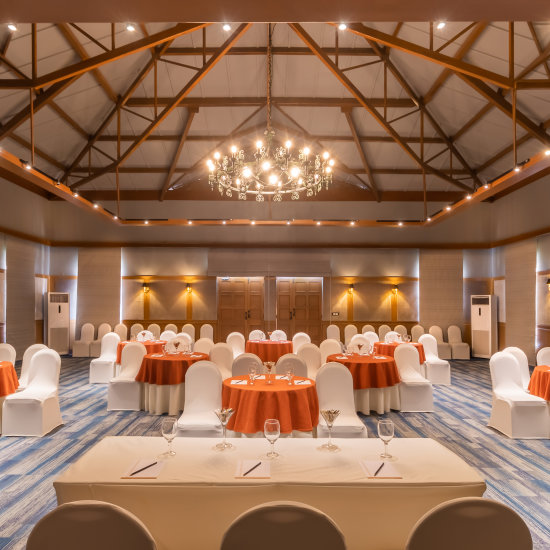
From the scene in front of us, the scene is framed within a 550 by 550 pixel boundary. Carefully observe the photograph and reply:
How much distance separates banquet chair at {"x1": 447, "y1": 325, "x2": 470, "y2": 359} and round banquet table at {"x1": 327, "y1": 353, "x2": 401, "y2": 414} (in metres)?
7.59

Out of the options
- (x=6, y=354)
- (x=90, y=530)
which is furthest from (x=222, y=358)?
(x=90, y=530)

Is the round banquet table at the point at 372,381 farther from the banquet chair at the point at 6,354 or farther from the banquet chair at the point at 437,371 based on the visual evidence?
the banquet chair at the point at 6,354

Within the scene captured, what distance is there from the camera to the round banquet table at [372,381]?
7.10 m

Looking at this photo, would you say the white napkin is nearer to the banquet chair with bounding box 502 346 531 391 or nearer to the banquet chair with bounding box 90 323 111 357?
the banquet chair with bounding box 502 346 531 391

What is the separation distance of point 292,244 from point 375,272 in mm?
2807

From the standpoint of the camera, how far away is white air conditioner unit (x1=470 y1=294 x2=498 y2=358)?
1378 cm

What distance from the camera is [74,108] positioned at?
431 inches

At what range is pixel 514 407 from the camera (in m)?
5.93

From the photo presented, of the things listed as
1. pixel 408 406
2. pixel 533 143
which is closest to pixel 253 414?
pixel 408 406

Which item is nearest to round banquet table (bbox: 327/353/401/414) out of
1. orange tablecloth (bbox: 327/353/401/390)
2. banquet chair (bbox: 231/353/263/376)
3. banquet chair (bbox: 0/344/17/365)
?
orange tablecloth (bbox: 327/353/401/390)

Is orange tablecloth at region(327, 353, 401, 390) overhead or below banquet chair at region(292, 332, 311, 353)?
below

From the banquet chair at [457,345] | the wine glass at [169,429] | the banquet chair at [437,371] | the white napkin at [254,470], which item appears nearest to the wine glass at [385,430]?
the white napkin at [254,470]

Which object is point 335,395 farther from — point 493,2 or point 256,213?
point 256,213

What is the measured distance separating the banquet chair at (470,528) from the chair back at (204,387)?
370 centimetres
